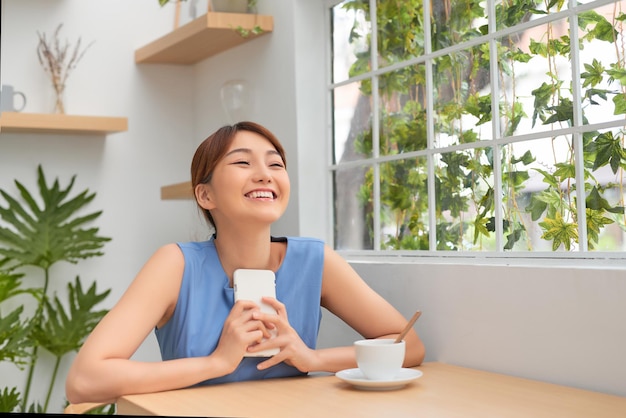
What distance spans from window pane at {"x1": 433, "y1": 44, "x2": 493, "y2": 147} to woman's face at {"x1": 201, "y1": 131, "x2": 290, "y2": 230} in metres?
0.55

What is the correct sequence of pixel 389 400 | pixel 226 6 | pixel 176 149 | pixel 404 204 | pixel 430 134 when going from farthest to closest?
pixel 176 149, pixel 226 6, pixel 404 204, pixel 430 134, pixel 389 400

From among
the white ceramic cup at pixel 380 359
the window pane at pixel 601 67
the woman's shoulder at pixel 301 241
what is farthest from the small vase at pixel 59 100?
the window pane at pixel 601 67

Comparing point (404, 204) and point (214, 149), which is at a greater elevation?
point (214, 149)

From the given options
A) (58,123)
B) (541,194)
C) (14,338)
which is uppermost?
(58,123)

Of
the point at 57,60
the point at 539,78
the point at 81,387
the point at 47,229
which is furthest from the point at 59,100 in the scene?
the point at 539,78

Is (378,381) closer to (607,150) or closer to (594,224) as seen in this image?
(594,224)

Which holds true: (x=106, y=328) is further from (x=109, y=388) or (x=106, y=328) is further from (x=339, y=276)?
(x=339, y=276)

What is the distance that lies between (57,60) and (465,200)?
1876 millimetres

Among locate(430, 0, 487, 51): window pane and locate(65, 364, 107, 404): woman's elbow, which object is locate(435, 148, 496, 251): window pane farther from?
locate(65, 364, 107, 404): woman's elbow

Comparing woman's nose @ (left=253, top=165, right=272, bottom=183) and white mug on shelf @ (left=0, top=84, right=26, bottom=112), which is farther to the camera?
white mug on shelf @ (left=0, top=84, right=26, bottom=112)

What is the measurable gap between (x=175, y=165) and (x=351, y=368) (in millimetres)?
1862

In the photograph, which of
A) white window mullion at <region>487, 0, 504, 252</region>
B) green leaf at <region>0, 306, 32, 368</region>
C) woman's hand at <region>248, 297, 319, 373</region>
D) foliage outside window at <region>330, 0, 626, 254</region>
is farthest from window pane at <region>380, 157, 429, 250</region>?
green leaf at <region>0, 306, 32, 368</region>

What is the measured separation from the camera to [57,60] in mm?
3408

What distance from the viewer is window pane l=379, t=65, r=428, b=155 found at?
2.51m
